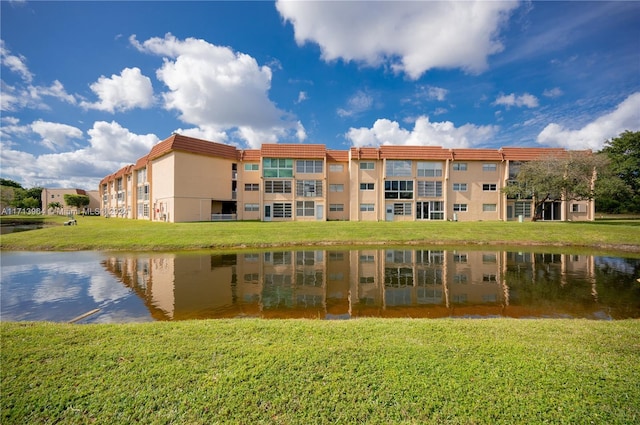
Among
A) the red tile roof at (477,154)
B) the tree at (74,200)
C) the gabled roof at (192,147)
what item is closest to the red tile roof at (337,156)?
the gabled roof at (192,147)

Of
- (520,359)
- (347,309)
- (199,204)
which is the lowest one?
(347,309)

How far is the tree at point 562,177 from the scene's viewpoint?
36.1 m

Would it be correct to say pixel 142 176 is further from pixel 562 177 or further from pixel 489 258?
pixel 562 177

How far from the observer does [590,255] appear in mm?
18344

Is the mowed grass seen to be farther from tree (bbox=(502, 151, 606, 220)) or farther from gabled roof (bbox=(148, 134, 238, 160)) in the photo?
gabled roof (bbox=(148, 134, 238, 160))

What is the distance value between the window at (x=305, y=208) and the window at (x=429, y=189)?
54.2 ft

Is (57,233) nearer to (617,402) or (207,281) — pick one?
(207,281)

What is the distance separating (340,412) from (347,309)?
5033 mm

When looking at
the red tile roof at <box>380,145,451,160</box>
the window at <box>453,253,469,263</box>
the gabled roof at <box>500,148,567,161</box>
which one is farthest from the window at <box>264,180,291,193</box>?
the gabled roof at <box>500,148,567,161</box>

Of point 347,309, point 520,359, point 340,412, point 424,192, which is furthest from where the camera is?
point 424,192

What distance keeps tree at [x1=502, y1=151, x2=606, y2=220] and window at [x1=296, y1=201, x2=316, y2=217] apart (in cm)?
2866

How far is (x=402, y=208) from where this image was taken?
43000mm

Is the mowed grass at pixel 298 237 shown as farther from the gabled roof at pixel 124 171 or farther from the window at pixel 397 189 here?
the gabled roof at pixel 124 171

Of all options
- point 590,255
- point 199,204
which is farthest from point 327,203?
point 590,255
